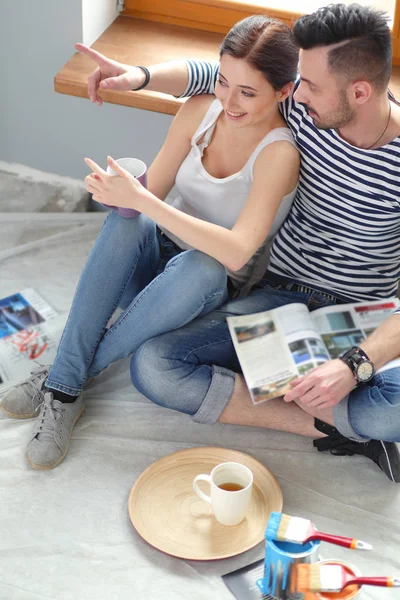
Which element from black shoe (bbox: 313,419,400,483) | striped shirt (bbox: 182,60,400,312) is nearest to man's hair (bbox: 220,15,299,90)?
striped shirt (bbox: 182,60,400,312)

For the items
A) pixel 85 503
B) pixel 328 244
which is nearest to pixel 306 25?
pixel 328 244

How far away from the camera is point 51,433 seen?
1589 millimetres

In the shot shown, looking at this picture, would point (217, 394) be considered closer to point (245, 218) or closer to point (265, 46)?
point (245, 218)

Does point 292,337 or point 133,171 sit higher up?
point 133,171

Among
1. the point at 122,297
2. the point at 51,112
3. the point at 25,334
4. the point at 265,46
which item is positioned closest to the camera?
the point at 265,46

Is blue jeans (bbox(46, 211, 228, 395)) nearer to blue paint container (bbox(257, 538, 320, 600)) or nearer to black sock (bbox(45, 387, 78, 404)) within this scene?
black sock (bbox(45, 387, 78, 404))

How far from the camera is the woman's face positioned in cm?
149

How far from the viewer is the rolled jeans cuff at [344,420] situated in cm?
154

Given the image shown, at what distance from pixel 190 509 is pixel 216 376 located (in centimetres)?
27

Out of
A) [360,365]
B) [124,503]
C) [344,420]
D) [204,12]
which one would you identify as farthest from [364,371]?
[204,12]

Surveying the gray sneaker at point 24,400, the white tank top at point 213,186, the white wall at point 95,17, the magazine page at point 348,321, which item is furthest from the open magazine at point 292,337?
the white wall at point 95,17

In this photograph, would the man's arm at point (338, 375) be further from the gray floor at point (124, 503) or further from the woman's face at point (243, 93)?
the woman's face at point (243, 93)

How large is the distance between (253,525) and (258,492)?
0.26ft

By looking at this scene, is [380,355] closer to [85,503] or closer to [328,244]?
[328,244]
